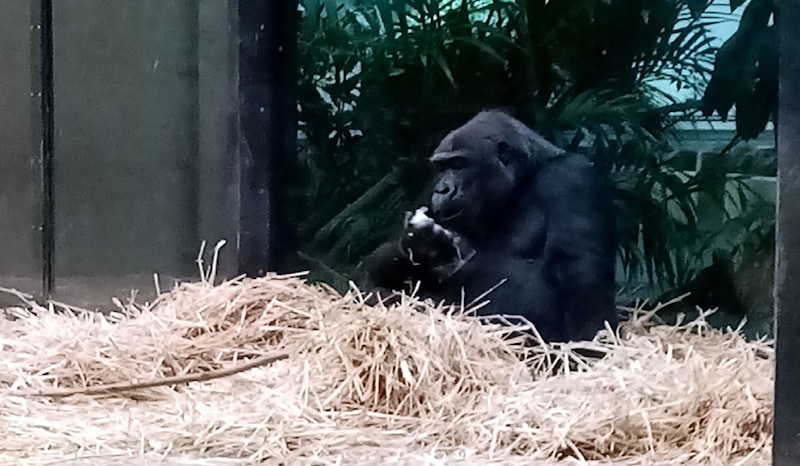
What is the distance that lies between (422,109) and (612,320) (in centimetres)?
90

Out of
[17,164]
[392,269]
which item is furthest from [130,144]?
[392,269]

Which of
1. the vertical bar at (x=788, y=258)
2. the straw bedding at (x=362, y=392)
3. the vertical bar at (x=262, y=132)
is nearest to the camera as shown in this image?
the vertical bar at (x=788, y=258)

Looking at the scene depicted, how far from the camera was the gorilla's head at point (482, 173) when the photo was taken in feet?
9.21

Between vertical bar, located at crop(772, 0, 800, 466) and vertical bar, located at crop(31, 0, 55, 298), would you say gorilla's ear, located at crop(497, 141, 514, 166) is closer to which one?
vertical bar, located at crop(772, 0, 800, 466)

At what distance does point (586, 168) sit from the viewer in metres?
2.71

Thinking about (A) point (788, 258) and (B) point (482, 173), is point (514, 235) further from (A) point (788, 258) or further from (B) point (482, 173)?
(A) point (788, 258)

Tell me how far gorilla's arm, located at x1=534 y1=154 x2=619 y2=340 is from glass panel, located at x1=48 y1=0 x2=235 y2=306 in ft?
3.50

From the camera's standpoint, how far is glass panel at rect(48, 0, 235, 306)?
308 centimetres

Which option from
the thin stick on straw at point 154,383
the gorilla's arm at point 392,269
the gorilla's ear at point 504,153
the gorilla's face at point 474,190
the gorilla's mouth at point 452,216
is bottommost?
the thin stick on straw at point 154,383

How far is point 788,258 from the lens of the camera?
1.56 meters

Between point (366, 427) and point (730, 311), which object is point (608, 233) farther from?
point (366, 427)

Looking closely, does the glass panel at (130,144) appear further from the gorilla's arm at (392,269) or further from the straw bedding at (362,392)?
the gorilla's arm at (392,269)

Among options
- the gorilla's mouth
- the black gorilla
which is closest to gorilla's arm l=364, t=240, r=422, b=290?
the black gorilla

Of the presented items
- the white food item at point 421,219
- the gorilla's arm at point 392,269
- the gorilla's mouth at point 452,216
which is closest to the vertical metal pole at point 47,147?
the gorilla's arm at point 392,269
